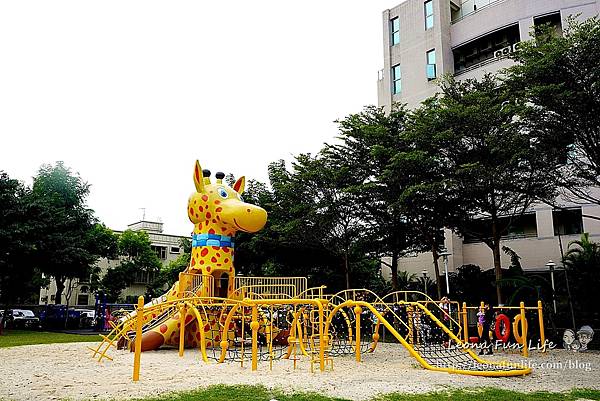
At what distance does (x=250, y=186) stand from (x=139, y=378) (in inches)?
761

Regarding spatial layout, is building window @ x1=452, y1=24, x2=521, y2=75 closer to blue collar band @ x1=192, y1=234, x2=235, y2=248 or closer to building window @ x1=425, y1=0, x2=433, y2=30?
building window @ x1=425, y1=0, x2=433, y2=30

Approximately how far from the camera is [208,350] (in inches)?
622

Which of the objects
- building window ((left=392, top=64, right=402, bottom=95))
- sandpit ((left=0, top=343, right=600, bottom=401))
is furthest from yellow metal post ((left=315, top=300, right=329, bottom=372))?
building window ((left=392, top=64, right=402, bottom=95))

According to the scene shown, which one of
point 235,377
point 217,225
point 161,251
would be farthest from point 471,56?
point 161,251

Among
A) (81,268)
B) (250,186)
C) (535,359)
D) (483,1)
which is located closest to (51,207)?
(81,268)

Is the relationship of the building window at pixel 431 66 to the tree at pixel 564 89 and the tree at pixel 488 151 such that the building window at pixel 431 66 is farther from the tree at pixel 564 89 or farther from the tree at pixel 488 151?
the tree at pixel 564 89

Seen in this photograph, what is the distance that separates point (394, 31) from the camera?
36281 mm

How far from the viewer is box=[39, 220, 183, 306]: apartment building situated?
54594 mm

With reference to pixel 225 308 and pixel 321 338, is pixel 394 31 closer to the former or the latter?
pixel 225 308

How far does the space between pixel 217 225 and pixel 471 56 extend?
75.3ft

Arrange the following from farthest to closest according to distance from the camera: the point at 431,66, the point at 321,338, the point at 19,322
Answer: the point at 431,66 < the point at 19,322 < the point at 321,338

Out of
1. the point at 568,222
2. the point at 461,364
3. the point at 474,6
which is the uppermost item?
the point at 474,6

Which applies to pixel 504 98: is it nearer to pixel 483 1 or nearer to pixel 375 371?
pixel 375 371

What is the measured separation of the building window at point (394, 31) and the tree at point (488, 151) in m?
15.0
